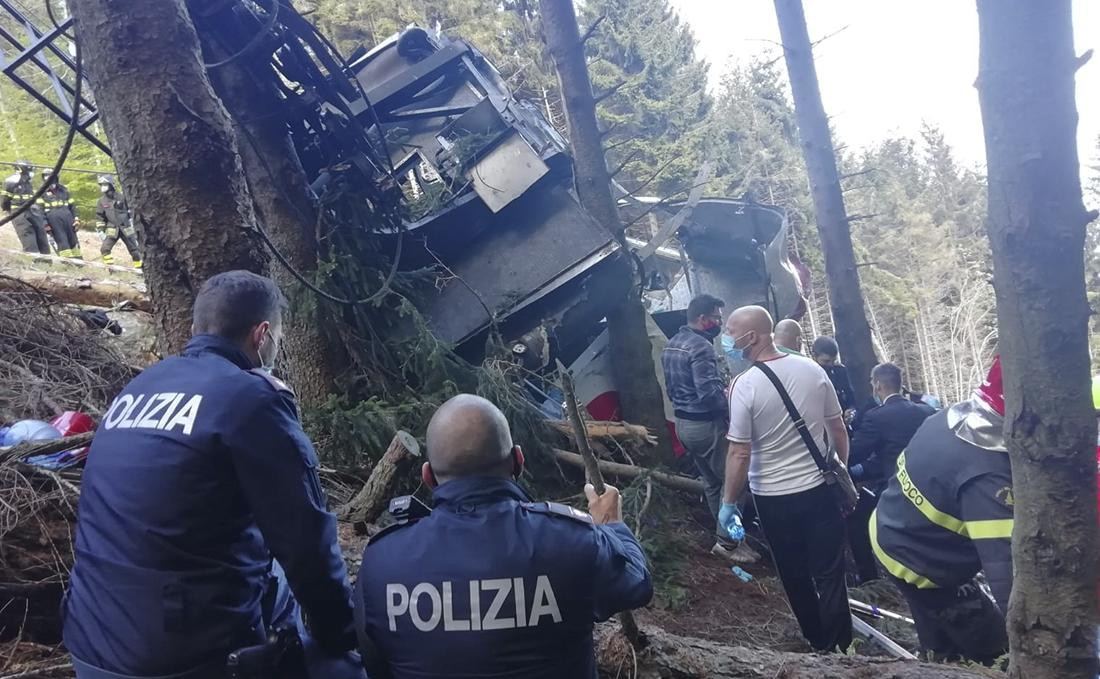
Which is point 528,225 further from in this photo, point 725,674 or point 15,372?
point 725,674

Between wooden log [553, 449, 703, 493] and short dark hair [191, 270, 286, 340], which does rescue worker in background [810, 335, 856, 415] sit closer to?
wooden log [553, 449, 703, 493]

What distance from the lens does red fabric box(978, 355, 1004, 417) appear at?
7.87 ft

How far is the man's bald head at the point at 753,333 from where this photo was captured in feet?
12.9

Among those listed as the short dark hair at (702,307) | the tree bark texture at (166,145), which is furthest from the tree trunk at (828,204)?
the tree bark texture at (166,145)

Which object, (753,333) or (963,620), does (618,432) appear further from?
(963,620)

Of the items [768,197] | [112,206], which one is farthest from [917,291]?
[112,206]

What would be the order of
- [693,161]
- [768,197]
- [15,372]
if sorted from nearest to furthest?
[15,372], [693,161], [768,197]

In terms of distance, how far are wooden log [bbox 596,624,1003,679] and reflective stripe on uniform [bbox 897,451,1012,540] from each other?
437mm

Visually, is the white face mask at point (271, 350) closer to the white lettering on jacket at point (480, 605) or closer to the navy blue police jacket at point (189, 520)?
the navy blue police jacket at point (189, 520)

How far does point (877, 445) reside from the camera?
15.5ft

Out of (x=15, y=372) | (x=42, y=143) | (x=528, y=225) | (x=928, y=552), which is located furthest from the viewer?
(x=42, y=143)

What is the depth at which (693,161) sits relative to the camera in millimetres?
24703

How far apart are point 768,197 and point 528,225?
26.3 metres

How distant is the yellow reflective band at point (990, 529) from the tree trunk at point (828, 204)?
16.8ft
